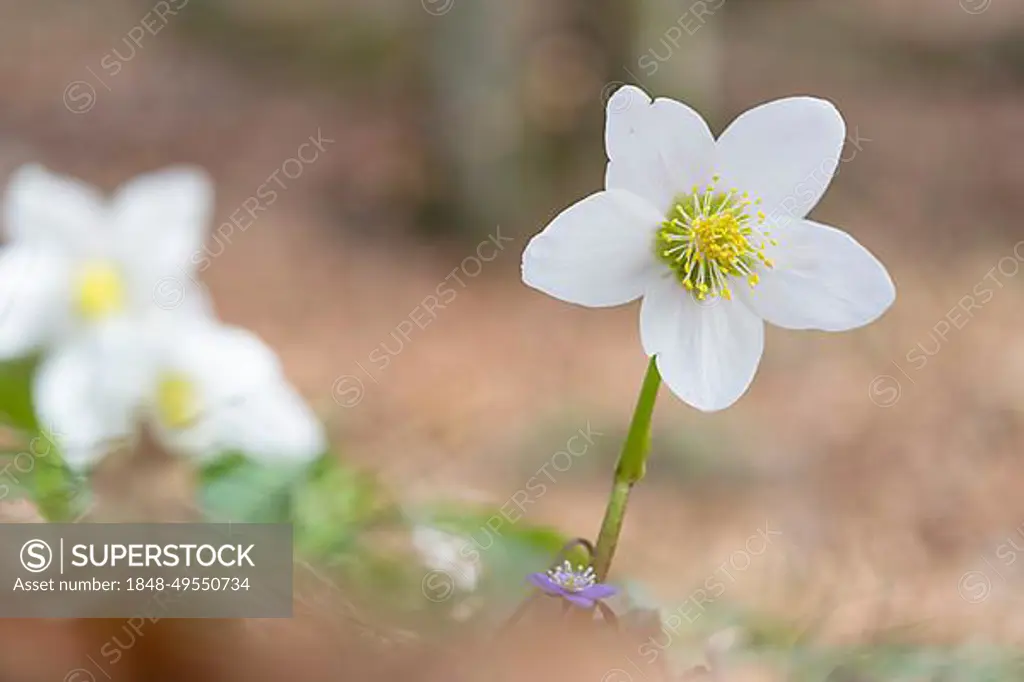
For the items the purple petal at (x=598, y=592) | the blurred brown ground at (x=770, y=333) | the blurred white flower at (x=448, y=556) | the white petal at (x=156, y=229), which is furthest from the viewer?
the blurred brown ground at (x=770, y=333)

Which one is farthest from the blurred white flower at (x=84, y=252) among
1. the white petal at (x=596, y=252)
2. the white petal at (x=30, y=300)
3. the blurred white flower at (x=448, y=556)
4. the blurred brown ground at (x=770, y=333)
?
the white petal at (x=596, y=252)

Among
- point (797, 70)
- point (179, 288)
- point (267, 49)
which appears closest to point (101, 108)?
point (267, 49)

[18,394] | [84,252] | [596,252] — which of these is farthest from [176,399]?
[596,252]

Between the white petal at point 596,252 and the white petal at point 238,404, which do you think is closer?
the white petal at point 596,252

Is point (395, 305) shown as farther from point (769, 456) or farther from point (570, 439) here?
point (769, 456)

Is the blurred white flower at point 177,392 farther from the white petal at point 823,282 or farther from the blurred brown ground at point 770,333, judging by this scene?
the white petal at point 823,282

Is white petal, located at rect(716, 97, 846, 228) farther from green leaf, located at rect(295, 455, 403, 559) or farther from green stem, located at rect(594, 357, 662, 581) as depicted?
green leaf, located at rect(295, 455, 403, 559)
